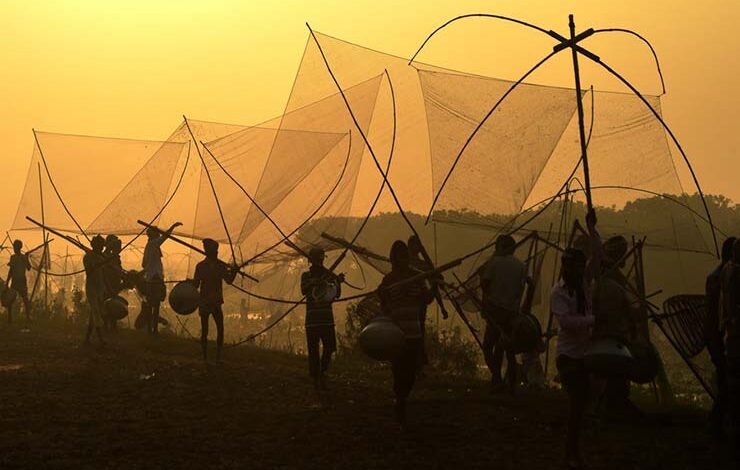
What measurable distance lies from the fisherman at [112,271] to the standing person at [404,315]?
8.20 metres

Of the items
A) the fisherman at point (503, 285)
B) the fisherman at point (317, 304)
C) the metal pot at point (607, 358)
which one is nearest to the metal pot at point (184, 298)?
the fisherman at point (317, 304)

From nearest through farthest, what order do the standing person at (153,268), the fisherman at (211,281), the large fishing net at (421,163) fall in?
the fisherman at (211,281)
the large fishing net at (421,163)
the standing person at (153,268)

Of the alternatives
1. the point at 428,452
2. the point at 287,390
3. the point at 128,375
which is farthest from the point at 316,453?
the point at 128,375

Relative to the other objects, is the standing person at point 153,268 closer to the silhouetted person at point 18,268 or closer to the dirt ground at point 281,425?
the dirt ground at point 281,425

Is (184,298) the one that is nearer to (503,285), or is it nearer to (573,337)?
(503,285)

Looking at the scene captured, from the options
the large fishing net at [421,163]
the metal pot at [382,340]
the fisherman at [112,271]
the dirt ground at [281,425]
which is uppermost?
the large fishing net at [421,163]

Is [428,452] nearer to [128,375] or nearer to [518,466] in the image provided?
[518,466]

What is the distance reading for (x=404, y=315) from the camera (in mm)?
8539

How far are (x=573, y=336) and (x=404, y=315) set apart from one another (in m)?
1.95

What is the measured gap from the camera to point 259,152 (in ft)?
57.2

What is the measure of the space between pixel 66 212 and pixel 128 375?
30.0ft

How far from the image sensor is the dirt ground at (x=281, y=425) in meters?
7.40

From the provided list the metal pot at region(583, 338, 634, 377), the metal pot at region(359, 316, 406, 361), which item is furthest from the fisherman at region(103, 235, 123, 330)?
the metal pot at region(583, 338, 634, 377)

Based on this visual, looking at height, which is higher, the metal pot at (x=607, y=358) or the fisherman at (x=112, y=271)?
the fisherman at (x=112, y=271)
